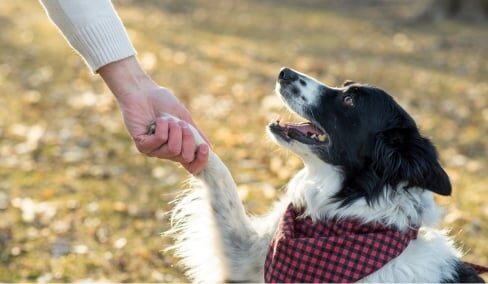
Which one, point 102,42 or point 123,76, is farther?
point 123,76

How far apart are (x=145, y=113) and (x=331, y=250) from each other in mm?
1173

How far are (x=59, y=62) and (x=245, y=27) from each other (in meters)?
6.44

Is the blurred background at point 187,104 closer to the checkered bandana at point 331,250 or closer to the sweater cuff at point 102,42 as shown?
the checkered bandana at point 331,250

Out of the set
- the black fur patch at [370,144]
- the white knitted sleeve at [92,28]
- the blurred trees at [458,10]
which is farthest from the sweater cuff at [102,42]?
the blurred trees at [458,10]

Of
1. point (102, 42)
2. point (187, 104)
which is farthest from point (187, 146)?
point (187, 104)

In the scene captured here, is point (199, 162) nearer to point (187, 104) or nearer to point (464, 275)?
point (464, 275)

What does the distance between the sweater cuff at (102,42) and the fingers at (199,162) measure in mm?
633

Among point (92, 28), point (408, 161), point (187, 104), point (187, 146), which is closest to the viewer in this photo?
point (92, 28)

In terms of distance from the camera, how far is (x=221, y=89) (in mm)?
10789

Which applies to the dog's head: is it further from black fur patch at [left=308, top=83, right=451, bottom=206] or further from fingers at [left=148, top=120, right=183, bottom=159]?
fingers at [left=148, top=120, right=183, bottom=159]

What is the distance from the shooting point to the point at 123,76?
332 centimetres

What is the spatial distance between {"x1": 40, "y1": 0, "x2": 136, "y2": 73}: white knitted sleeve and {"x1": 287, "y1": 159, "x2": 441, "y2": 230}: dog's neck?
4.23ft

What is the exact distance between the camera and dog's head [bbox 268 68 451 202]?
3.66 m

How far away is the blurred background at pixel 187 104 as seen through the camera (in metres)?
5.38
